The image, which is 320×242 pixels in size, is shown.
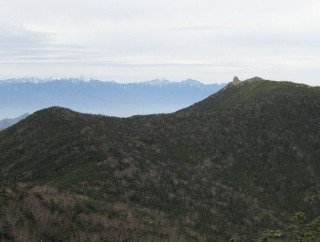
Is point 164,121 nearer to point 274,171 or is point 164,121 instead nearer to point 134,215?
point 274,171

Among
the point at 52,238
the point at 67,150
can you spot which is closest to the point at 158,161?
the point at 67,150

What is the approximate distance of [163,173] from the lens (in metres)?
32.6

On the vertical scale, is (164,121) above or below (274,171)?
above

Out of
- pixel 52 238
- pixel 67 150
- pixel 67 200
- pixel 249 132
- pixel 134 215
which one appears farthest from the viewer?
pixel 249 132

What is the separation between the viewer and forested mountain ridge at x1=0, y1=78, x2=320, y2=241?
1606cm

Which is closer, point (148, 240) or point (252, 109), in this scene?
point (148, 240)

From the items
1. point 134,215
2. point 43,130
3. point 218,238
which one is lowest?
point 218,238

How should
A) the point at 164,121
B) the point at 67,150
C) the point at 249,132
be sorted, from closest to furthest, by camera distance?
1. the point at 67,150
2. the point at 249,132
3. the point at 164,121

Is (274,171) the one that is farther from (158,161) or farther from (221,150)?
(158,161)

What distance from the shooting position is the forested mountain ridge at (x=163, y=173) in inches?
632

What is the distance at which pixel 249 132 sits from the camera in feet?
160

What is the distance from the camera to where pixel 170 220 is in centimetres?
2231

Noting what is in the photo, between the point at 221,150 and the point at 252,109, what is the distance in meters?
16.4

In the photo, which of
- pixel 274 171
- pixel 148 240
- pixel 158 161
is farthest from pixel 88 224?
pixel 274 171
